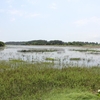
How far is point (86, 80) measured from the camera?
846cm

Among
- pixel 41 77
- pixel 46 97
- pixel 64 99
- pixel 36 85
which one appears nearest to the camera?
pixel 64 99

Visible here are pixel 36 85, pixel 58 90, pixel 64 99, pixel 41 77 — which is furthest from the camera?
pixel 41 77

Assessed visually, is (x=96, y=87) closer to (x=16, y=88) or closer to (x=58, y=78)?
(x=58, y=78)

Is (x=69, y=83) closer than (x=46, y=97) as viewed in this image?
No

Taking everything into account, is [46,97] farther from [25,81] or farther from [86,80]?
[86,80]

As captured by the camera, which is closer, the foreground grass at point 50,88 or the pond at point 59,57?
the foreground grass at point 50,88

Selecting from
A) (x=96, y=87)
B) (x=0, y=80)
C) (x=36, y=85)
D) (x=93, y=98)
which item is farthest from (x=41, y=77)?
(x=93, y=98)

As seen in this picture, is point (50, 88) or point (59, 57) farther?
point (59, 57)

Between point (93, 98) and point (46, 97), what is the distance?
1650 mm

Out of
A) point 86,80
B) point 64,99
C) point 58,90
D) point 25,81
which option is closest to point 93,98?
point 64,99

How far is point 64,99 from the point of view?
566 cm

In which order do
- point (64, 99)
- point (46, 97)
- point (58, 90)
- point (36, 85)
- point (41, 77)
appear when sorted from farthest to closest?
point (41, 77), point (36, 85), point (58, 90), point (46, 97), point (64, 99)

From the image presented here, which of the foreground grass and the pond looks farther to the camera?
the pond

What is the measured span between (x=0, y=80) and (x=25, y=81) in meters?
1.15
